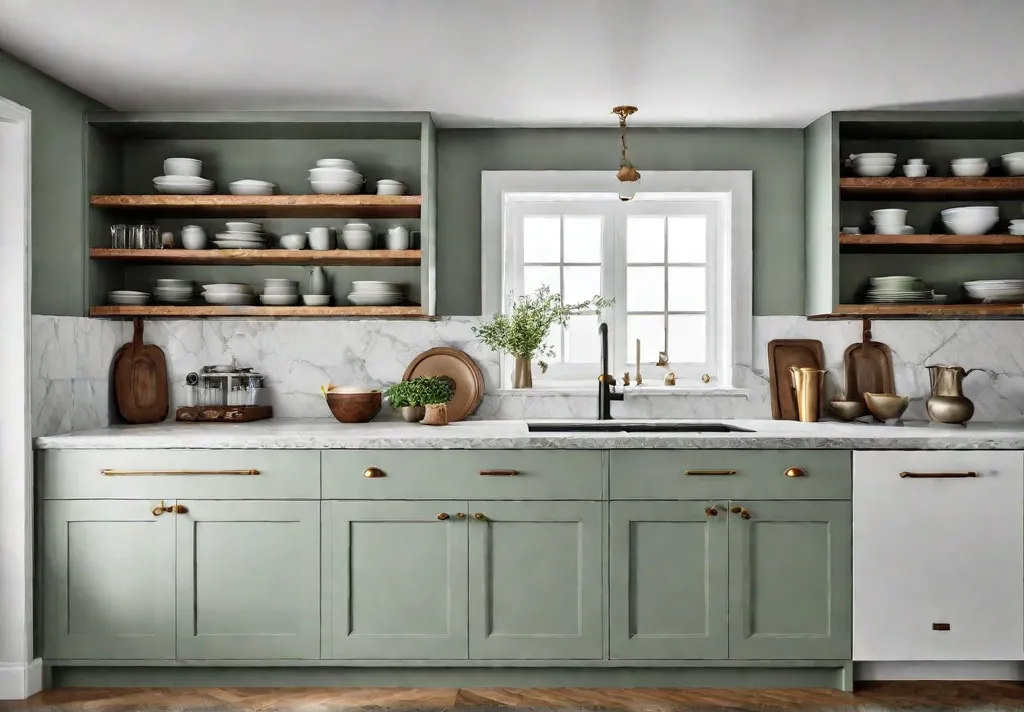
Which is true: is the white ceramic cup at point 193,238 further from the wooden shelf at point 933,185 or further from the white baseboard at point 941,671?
the white baseboard at point 941,671

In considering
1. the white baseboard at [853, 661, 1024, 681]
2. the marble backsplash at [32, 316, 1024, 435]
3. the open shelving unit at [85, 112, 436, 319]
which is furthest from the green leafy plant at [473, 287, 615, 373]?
the white baseboard at [853, 661, 1024, 681]

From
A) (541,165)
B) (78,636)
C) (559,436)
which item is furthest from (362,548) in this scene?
(541,165)

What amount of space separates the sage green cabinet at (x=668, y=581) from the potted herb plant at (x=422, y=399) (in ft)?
2.90

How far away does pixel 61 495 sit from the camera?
304 cm

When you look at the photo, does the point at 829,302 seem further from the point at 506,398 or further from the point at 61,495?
the point at 61,495

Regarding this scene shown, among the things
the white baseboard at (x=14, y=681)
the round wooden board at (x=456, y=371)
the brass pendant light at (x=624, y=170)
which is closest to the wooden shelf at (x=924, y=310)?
the brass pendant light at (x=624, y=170)

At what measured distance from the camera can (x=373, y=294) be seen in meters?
3.58

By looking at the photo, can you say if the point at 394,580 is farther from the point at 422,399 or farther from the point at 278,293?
the point at 278,293

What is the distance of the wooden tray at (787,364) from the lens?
3750 millimetres

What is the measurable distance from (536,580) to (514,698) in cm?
46

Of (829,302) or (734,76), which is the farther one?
(829,302)

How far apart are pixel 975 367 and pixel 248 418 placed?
3.41m

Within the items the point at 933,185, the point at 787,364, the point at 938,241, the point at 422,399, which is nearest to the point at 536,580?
the point at 422,399

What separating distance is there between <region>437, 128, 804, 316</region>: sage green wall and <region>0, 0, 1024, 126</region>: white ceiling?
18cm
